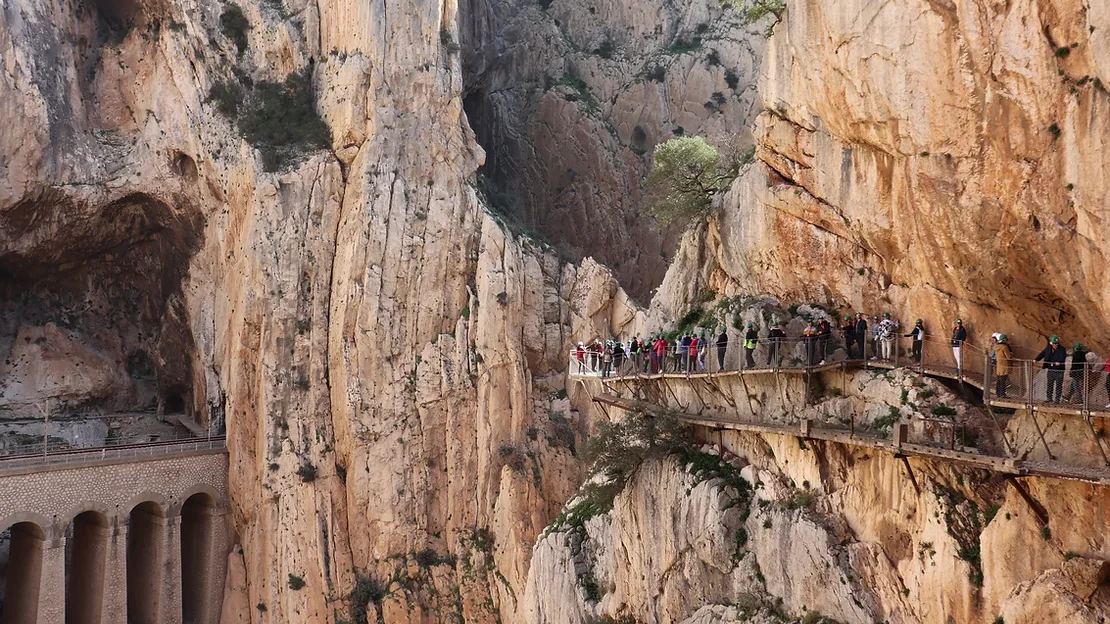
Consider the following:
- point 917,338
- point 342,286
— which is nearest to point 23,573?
point 342,286

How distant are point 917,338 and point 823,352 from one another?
2.34 m

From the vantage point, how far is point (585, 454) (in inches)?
1082

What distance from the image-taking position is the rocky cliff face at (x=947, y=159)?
14.6 m

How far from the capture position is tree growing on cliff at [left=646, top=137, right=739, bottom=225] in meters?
27.6

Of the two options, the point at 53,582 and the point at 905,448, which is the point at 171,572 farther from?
the point at 905,448

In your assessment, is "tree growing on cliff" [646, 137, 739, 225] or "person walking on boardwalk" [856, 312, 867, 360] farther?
"tree growing on cliff" [646, 137, 739, 225]

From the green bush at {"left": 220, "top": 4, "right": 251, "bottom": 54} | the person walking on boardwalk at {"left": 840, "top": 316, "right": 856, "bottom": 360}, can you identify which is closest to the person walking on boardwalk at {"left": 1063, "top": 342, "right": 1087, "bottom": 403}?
the person walking on boardwalk at {"left": 840, "top": 316, "right": 856, "bottom": 360}

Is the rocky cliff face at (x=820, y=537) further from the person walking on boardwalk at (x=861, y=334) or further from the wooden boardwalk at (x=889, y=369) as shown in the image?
the person walking on boardwalk at (x=861, y=334)

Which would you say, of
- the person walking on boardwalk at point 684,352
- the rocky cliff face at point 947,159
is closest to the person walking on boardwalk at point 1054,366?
the rocky cliff face at point 947,159

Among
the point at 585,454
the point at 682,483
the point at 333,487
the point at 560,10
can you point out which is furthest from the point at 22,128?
the point at 682,483

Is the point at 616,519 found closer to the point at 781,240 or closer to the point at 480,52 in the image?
the point at 781,240

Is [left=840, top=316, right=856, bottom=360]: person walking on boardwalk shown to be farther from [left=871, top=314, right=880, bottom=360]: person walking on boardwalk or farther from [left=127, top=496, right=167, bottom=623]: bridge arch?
[left=127, top=496, right=167, bottom=623]: bridge arch

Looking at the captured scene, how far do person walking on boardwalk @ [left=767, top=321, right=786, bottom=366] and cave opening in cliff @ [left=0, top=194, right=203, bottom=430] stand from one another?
3230 cm

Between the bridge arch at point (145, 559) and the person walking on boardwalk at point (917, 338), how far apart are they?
105 feet
